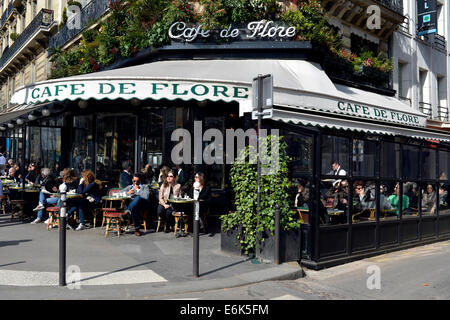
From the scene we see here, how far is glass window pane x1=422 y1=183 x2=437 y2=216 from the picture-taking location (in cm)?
948

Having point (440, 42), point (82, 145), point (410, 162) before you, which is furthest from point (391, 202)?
point (440, 42)

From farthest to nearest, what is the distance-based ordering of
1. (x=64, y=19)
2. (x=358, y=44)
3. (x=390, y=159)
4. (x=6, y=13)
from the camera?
(x=6, y=13), (x=64, y=19), (x=358, y=44), (x=390, y=159)

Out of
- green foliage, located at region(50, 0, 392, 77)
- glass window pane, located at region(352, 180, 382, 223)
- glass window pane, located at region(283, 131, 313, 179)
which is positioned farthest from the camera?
green foliage, located at region(50, 0, 392, 77)

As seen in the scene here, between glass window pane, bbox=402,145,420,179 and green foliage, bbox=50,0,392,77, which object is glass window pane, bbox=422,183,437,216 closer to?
glass window pane, bbox=402,145,420,179

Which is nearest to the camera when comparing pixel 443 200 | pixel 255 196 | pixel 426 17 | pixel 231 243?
pixel 255 196

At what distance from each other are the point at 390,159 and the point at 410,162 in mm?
832

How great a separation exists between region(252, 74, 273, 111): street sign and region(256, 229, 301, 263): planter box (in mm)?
2012

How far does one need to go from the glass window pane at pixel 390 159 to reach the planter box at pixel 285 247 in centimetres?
255

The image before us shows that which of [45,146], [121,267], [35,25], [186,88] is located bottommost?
[121,267]

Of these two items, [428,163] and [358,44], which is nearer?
[428,163]

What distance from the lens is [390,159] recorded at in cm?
848

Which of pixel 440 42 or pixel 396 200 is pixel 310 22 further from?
pixel 440 42

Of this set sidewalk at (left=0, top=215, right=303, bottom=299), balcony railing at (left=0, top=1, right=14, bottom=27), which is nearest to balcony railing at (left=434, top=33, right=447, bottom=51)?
sidewalk at (left=0, top=215, right=303, bottom=299)

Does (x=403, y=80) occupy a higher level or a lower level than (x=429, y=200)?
higher
